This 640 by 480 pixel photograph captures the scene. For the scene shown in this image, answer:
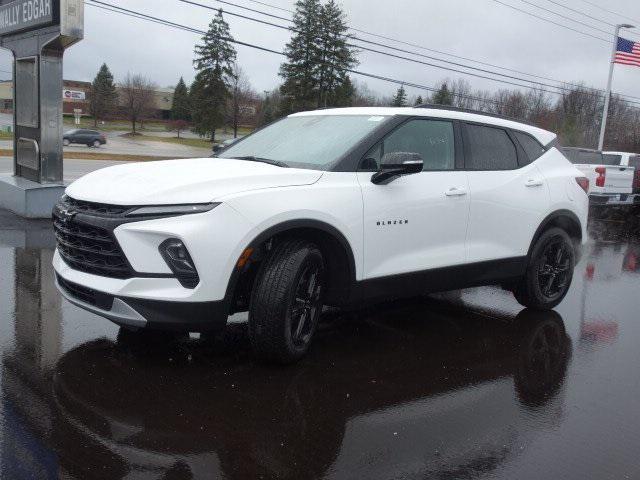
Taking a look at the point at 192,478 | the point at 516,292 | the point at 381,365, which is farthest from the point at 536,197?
the point at 192,478

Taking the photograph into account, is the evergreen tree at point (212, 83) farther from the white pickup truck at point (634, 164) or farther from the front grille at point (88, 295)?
the front grille at point (88, 295)

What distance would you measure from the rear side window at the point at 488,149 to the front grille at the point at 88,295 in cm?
309

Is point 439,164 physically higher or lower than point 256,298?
higher

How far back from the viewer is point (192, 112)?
7212cm

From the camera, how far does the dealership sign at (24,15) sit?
390 inches

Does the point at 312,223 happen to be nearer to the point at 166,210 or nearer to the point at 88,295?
the point at 166,210

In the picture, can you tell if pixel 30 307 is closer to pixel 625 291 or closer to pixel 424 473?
pixel 424 473

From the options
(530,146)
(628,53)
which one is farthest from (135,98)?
(530,146)

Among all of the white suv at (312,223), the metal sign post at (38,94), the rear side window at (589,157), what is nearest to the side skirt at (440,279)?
the white suv at (312,223)

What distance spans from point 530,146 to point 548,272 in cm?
121

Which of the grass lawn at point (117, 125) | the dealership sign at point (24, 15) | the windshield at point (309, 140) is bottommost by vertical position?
the grass lawn at point (117, 125)

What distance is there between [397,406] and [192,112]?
71034 mm

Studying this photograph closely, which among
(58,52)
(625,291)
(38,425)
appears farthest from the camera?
(58,52)

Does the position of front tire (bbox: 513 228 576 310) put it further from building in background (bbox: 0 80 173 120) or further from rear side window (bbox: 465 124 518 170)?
building in background (bbox: 0 80 173 120)
